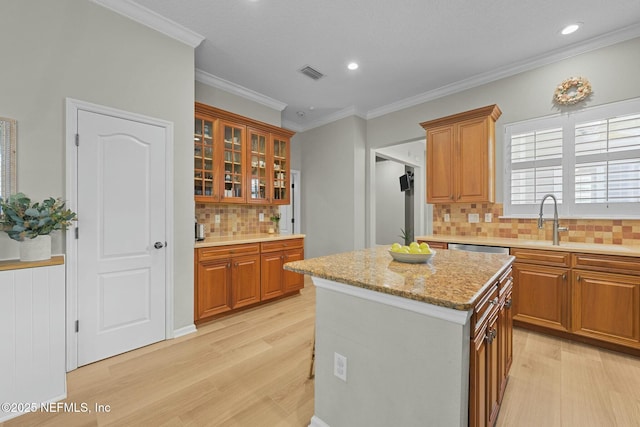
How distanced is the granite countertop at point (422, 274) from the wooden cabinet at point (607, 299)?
1233 millimetres

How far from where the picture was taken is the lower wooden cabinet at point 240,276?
2932 mm

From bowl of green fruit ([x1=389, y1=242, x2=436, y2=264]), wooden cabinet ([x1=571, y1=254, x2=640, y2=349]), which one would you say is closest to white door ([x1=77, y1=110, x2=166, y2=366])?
bowl of green fruit ([x1=389, y1=242, x2=436, y2=264])

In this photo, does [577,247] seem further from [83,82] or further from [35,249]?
[83,82]

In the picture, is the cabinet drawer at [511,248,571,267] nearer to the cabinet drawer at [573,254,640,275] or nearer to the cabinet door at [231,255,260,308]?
the cabinet drawer at [573,254,640,275]

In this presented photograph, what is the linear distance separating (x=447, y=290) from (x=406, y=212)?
5782 mm

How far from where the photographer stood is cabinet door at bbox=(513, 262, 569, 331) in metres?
2.53

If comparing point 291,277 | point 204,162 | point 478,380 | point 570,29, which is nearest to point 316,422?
point 478,380

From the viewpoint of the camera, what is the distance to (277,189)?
4.19 m

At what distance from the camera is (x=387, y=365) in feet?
3.98

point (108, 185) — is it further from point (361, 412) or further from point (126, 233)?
point (361, 412)

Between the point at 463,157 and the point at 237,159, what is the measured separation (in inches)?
117

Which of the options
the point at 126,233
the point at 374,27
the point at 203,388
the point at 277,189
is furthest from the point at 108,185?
the point at 374,27

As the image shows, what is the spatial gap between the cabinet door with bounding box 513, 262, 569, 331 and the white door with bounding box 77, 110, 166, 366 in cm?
358

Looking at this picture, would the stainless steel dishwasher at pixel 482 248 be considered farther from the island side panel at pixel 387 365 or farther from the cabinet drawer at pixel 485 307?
the island side panel at pixel 387 365
